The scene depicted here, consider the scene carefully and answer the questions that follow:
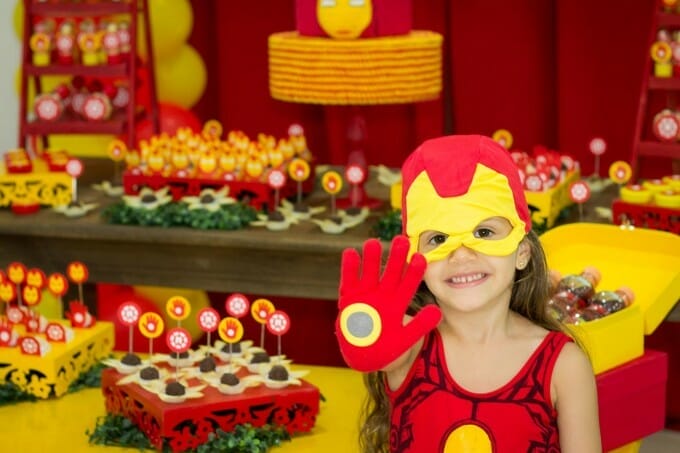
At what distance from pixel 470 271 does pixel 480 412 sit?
19 centimetres

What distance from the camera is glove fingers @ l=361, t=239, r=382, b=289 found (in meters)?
1.65

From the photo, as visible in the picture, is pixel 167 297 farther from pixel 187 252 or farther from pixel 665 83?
pixel 665 83

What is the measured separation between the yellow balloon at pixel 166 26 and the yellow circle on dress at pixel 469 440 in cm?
239

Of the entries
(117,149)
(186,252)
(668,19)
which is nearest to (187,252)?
(186,252)

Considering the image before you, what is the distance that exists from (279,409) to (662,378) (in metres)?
0.63

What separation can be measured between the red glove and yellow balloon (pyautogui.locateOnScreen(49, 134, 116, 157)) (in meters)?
2.51

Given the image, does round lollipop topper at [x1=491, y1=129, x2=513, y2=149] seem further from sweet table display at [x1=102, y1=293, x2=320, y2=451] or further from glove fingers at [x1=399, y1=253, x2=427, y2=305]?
glove fingers at [x1=399, y1=253, x2=427, y2=305]

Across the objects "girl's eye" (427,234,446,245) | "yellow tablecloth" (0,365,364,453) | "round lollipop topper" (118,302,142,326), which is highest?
"girl's eye" (427,234,446,245)

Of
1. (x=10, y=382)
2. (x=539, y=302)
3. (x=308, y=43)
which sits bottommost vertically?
(x=10, y=382)

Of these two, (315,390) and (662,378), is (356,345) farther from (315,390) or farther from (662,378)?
(662,378)

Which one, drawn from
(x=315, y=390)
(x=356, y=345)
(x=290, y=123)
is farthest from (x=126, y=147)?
(x=356, y=345)

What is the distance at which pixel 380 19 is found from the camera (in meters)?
3.33

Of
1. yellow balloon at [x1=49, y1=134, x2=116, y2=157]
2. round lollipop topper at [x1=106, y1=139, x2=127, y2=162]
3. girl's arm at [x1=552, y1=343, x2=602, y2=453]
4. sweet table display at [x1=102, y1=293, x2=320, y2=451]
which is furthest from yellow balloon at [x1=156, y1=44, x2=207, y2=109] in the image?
girl's arm at [x1=552, y1=343, x2=602, y2=453]

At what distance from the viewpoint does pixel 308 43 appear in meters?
3.27
